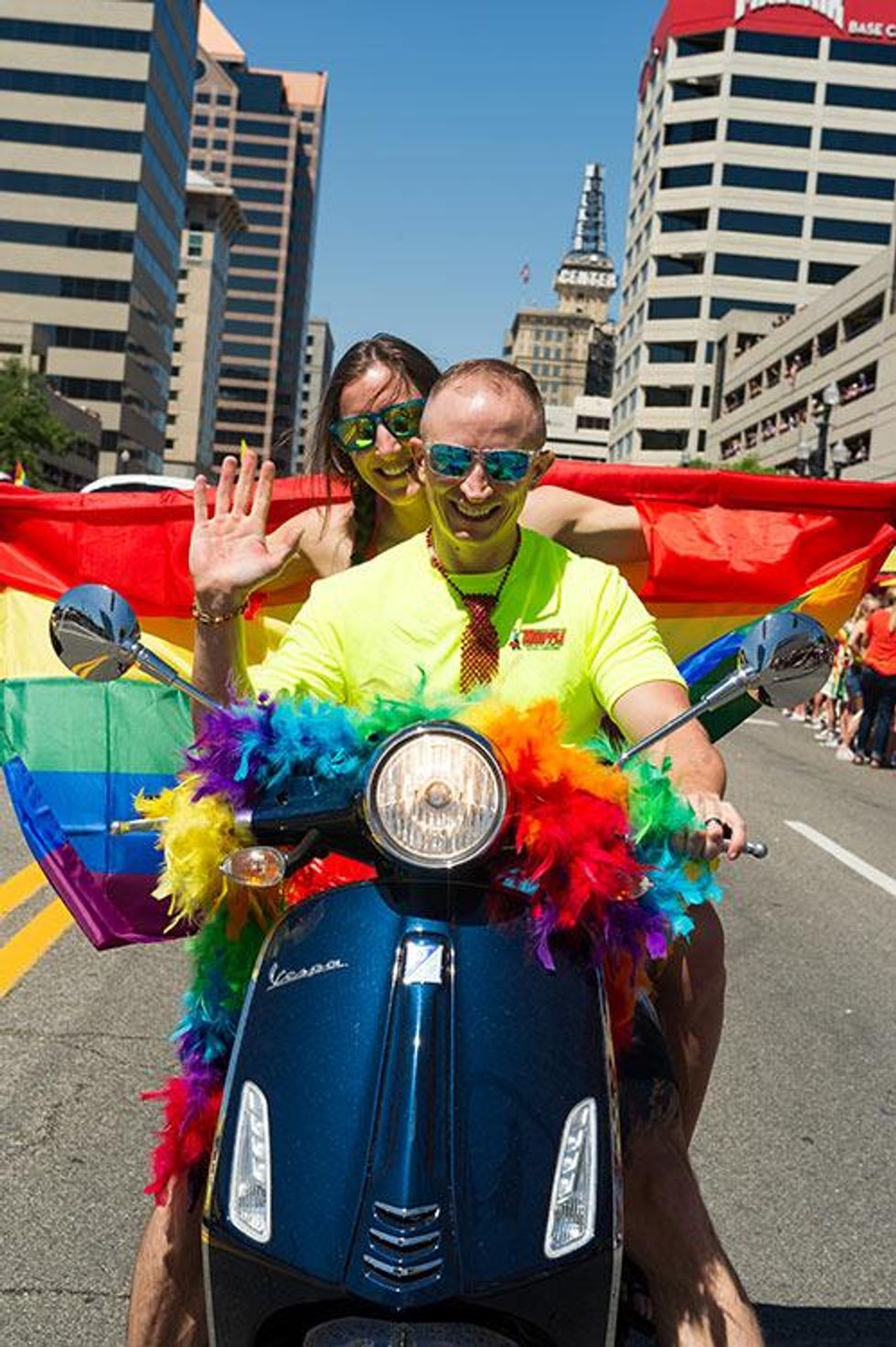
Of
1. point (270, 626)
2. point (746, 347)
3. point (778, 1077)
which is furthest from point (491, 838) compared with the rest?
point (746, 347)

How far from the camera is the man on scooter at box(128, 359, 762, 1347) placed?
9.00ft

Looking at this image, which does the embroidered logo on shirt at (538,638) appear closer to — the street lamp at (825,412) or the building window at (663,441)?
the street lamp at (825,412)

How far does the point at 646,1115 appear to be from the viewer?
245 centimetres

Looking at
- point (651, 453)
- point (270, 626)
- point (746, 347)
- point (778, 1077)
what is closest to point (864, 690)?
point (778, 1077)

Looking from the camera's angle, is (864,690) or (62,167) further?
Result: (62,167)

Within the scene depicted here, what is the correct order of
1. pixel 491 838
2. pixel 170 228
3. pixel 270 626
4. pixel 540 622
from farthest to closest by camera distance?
pixel 170 228
pixel 270 626
pixel 540 622
pixel 491 838

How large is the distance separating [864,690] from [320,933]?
16177 mm

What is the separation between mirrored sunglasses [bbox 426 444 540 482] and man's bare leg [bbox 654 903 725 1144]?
2.82 feet

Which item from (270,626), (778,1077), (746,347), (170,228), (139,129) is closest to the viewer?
(270,626)

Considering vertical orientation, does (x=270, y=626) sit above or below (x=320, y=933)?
above

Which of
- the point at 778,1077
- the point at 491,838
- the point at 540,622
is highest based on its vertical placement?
the point at 540,622

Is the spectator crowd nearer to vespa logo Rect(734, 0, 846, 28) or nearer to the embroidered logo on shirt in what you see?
the embroidered logo on shirt

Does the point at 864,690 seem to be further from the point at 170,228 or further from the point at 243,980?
the point at 170,228

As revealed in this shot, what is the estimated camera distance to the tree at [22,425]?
58.2m
